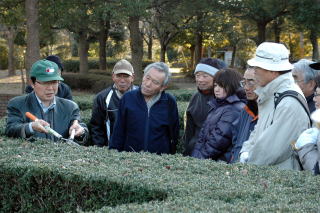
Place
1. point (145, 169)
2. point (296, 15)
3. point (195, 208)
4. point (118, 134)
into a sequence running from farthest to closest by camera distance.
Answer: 1. point (296, 15)
2. point (118, 134)
3. point (145, 169)
4. point (195, 208)

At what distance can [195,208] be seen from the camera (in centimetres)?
313

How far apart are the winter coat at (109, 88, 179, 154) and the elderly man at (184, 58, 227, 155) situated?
0.21 meters

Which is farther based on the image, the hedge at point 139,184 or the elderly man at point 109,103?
the elderly man at point 109,103

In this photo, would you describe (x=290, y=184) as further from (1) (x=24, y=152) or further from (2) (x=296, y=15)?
(2) (x=296, y=15)

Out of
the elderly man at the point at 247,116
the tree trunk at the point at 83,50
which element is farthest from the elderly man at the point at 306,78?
the tree trunk at the point at 83,50

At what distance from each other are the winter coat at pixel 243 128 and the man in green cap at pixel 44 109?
4.85 ft

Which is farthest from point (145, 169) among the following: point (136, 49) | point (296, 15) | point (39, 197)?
point (296, 15)

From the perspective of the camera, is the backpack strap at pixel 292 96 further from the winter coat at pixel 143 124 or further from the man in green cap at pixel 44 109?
the man in green cap at pixel 44 109

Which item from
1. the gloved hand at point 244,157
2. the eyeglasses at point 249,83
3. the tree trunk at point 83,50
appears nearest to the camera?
the gloved hand at point 244,157

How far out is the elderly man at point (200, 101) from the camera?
577 cm

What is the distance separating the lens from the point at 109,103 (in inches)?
258

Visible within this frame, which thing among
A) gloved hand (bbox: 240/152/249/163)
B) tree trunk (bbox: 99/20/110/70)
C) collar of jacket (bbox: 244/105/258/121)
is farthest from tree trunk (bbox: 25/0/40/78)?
gloved hand (bbox: 240/152/249/163)

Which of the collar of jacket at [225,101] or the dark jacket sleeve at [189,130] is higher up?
the collar of jacket at [225,101]

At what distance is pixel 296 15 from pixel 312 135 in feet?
72.4
